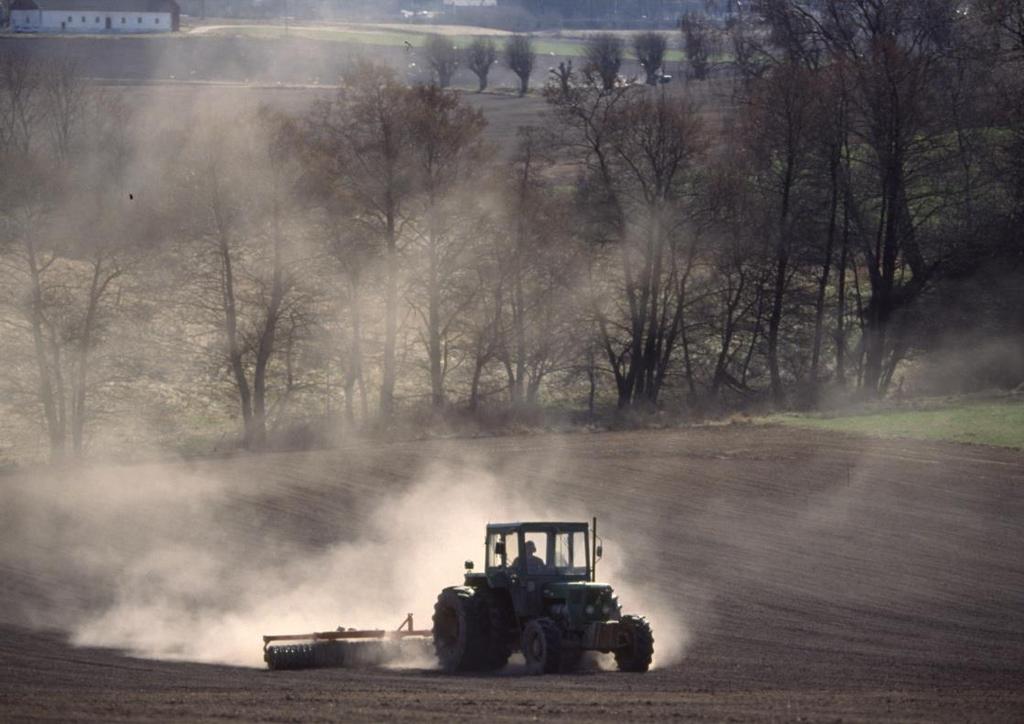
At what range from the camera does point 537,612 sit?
15.6 metres

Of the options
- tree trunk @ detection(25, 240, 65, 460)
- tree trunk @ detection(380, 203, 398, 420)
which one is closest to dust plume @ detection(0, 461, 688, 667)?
tree trunk @ detection(25, 240, 65, 460)

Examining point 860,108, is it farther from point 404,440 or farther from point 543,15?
point 543,15

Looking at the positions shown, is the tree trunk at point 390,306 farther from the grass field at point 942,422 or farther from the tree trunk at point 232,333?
the grass field at point 942,422

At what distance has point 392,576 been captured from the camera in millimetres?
20281

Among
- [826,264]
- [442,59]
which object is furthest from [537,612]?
[442,59]

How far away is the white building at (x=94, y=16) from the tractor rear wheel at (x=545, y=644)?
194 ft

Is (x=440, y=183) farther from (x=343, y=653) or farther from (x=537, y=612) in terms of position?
(x=537, y=612)

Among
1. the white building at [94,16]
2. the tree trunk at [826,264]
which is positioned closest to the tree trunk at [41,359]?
the tree trunk at [826,264]

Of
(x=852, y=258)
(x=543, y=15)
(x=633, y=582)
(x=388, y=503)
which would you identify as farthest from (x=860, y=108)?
(x=543, y=15)

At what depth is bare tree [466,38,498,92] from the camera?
249 feet

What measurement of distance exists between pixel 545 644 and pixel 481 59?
64572mm

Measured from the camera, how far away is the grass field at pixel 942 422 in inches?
1289

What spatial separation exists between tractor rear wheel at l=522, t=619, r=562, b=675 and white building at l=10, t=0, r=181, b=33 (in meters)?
59.0

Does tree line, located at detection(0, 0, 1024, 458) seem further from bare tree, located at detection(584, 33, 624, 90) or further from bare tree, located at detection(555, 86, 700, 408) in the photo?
bare tree, located at detection(584, 33, 624, 90)
